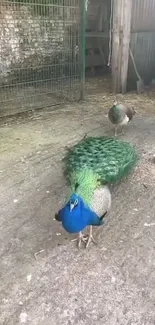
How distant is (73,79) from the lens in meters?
6.74

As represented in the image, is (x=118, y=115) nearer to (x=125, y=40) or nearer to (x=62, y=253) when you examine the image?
(x=62, y=253)

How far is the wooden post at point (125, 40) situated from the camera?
6945mm

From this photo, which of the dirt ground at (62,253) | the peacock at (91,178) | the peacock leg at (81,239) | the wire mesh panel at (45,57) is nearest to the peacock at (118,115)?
the dirt ground at (62,253)

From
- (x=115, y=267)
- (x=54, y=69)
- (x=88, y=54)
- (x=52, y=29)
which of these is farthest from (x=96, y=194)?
(x=88, y=54)

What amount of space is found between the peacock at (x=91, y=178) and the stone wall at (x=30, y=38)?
152 inches

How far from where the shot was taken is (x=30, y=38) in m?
7.79

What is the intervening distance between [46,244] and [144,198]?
3.80 feet

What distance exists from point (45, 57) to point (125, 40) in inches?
66.7

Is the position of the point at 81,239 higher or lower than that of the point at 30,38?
lower

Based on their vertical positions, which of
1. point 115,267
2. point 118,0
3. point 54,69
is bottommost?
point 115,267

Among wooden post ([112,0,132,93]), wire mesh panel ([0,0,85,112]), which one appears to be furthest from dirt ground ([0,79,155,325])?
wooden post ([112,0,132,93])

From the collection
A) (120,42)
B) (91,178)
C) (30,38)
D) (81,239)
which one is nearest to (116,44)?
(120,42)

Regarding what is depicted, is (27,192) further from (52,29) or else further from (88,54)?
(88,54)

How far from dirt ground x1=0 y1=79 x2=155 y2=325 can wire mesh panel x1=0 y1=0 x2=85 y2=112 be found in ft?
6.70
